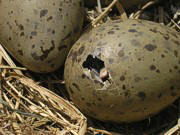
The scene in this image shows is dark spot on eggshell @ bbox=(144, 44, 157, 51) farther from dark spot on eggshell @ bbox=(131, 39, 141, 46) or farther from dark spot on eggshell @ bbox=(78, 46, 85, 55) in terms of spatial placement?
dark spot on eggshell @ bbox=(78, 46, 85, 55)

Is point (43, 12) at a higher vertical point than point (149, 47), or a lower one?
higher

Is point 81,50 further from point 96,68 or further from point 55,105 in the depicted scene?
point 55,105

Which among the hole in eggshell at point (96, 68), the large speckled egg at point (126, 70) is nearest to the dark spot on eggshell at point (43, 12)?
the large speckled egg at point (126, 70)

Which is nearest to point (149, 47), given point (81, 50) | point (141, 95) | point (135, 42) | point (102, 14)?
point (135, 42)

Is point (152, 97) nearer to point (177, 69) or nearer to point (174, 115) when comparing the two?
point (177, 69)

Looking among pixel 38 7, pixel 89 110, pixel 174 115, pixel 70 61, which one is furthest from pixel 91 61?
pixel 174 115

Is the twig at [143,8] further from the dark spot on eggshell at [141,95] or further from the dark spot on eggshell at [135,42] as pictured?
the dark spot on eggshell at [141,95]

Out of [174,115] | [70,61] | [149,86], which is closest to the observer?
[149,86]
